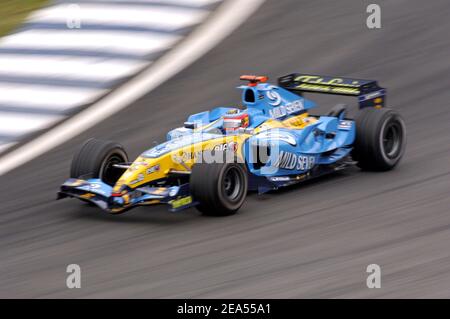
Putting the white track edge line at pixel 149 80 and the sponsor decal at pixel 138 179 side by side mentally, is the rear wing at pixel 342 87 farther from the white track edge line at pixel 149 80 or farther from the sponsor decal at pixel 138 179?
the white track edge line at pixel 149 80

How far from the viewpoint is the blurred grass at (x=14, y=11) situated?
53.0 ft

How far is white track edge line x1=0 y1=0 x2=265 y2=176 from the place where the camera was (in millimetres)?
12594

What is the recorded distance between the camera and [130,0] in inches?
627

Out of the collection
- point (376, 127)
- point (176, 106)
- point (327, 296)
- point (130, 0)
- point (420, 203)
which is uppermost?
point (130, 0)

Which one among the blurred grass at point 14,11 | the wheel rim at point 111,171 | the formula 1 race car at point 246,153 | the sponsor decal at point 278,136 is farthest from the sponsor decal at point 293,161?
the blurred grass at point 14,11

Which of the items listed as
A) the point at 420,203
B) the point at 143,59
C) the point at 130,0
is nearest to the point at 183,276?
the point at 420,203

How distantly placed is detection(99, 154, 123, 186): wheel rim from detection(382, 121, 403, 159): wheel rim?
279 centimetres

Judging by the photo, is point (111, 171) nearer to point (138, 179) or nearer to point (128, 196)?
point (138, 179)

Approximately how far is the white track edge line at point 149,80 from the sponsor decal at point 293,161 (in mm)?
3405

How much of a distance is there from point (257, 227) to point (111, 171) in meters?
1.87

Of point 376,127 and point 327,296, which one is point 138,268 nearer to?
point 327,296

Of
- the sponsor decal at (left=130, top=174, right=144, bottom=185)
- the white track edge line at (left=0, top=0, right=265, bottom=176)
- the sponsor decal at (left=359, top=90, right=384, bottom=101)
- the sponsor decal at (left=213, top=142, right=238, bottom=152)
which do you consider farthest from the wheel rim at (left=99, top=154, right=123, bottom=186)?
the sponsor decal at (left=359, top=90, right=384, bottom=101)

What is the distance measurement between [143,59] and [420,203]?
19.2 feet

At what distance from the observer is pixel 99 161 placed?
10.3 m
